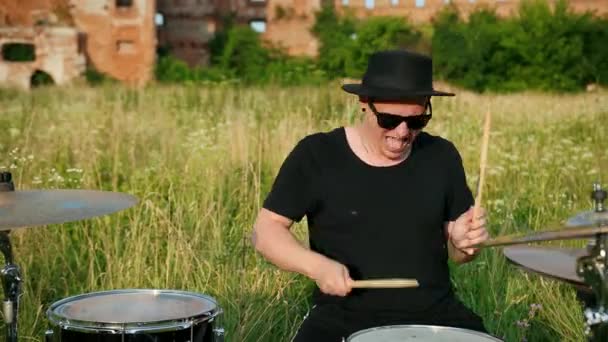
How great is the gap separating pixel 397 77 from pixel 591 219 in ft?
2.60

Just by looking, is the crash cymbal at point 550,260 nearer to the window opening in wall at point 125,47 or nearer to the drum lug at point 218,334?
the drum lug at point 218,334

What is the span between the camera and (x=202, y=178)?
5062mm

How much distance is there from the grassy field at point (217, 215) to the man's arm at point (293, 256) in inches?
27.2

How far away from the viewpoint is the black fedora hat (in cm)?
242

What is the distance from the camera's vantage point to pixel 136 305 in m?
2.48

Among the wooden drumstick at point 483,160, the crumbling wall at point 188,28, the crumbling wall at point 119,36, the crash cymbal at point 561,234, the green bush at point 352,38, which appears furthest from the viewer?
the crumbling wall at point 188,28

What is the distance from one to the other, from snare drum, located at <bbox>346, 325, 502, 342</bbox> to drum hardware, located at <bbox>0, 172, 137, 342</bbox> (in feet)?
2.78

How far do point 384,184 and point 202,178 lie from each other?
2687mm

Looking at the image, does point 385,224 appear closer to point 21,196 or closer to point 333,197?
point 333,197

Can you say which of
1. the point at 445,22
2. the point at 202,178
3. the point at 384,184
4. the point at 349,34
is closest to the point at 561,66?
the point at 445,22

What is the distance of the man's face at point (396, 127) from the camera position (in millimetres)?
2400

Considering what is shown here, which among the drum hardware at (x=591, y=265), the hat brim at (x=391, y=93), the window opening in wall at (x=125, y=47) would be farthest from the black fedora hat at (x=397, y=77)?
the window opening in wall at (x=125, y=47)

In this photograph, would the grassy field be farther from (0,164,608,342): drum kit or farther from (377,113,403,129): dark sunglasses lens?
(0,164,608,342): drum kit

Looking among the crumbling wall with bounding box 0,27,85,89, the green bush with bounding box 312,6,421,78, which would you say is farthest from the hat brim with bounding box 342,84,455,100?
the green bush with bounding box 312,6,421,78
